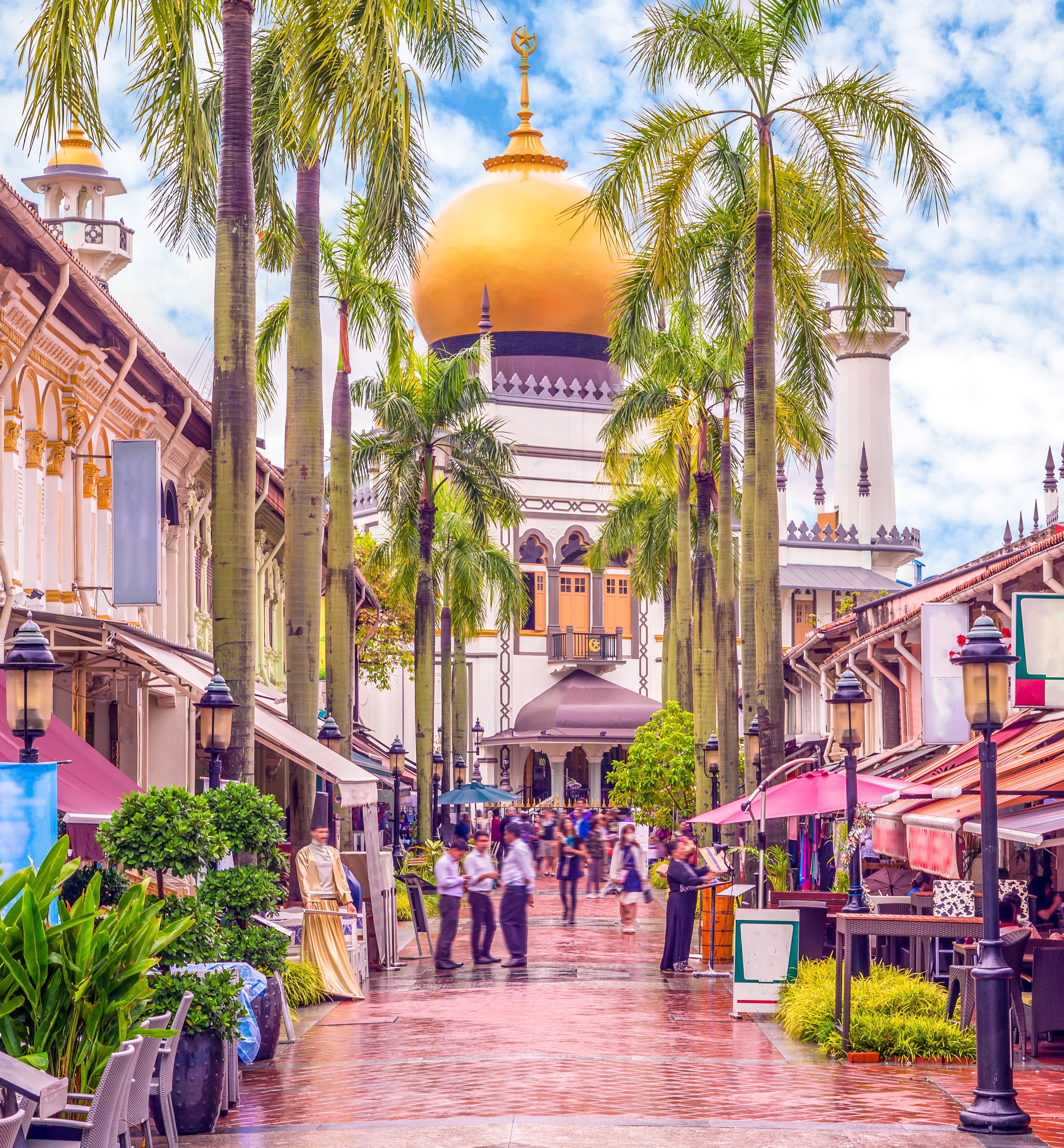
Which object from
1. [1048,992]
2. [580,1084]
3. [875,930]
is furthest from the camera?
[875,930]

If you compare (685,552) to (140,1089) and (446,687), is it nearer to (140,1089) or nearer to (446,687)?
(446,687)

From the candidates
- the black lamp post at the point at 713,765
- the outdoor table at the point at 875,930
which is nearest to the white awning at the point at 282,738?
the outdoor table at the point at 875,930

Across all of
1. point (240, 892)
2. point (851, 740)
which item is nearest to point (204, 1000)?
point (240, 892)

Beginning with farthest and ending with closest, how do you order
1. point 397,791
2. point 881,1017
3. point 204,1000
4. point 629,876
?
point 397,791, point 629,876, point 881,1017, point 204,1000

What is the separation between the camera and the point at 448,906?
19.9 m

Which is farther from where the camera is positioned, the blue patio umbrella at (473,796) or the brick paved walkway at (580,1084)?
the blue patio umbrella at (473,796)

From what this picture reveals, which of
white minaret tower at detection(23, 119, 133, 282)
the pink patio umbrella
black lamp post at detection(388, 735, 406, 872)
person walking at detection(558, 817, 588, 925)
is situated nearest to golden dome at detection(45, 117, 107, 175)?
white minaret tower at detection(23, 119, 133, 282)

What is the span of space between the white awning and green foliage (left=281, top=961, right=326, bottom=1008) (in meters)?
2.78

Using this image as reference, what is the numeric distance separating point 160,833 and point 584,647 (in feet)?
172

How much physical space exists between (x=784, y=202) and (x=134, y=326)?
30.6 feet

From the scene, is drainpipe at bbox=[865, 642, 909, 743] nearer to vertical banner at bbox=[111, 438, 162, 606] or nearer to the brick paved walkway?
the brick paved walkway

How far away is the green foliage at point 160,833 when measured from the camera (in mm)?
10562

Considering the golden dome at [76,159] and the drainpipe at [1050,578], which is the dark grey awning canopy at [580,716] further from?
the drainpipe at [1050,578]

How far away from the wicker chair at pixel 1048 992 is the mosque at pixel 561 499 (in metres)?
47.2
